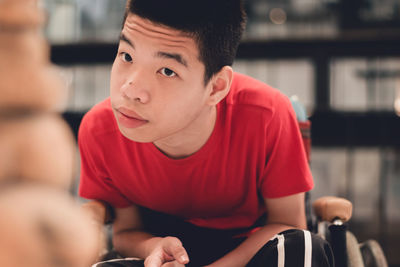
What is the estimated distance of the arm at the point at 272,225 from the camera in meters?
1.20

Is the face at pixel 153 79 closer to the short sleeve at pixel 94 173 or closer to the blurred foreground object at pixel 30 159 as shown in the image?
the short sleeve at pixel 94 173

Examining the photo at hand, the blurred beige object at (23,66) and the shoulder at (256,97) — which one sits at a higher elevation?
the blurred beige object at (23,66)

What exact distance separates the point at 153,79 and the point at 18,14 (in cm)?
61

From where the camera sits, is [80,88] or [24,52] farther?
[80,88]

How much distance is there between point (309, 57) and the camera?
2676mm

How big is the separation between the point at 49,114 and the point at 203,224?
99 centimetres

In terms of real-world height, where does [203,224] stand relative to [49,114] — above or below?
below

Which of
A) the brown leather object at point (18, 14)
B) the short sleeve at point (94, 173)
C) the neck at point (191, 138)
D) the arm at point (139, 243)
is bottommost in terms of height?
the arm at point (139, 243)

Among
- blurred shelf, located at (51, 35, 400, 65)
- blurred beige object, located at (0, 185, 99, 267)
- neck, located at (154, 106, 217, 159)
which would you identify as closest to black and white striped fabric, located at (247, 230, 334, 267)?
neck, located at (154, 106, 217, 159)

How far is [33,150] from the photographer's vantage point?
382mm

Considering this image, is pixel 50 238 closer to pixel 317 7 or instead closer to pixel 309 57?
pixel 309 57

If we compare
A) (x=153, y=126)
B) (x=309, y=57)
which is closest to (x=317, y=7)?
(x=309, y=57)

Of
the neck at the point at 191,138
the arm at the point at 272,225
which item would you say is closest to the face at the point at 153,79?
the neck at the point at 191,138

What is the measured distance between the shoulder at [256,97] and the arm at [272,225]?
0.24 m
